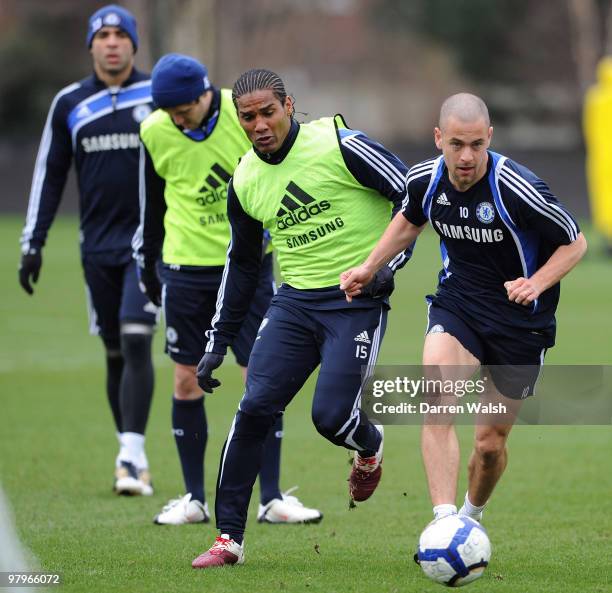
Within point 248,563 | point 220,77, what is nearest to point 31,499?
point 248,563

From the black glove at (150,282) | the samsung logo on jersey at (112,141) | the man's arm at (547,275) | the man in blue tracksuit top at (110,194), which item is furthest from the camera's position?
the samsung logo on jersey at (112,141)

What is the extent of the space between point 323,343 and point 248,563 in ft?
3.67

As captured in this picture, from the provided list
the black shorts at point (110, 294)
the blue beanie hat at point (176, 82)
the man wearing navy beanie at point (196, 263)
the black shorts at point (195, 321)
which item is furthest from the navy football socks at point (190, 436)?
the blue beanie hat at point (176, 82)

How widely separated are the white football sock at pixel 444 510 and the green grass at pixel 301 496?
1.11 feet

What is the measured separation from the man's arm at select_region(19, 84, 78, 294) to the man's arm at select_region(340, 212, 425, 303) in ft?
11.7

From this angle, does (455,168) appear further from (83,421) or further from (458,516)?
(83,421)

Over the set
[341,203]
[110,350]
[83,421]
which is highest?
[341,203]

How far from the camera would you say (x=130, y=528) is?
25.6 ft

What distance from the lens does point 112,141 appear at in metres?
9.33

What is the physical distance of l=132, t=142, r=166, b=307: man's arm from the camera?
329 inches

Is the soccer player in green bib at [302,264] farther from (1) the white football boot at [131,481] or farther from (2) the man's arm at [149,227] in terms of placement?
(1) the white football boot at [131,481]

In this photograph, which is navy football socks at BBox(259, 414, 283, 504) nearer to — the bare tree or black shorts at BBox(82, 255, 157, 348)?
black shorts at BBox(82, 255, 157, 348)

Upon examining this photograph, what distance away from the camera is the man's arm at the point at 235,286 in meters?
7.00

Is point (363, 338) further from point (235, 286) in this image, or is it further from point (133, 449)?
point (133, 449)
